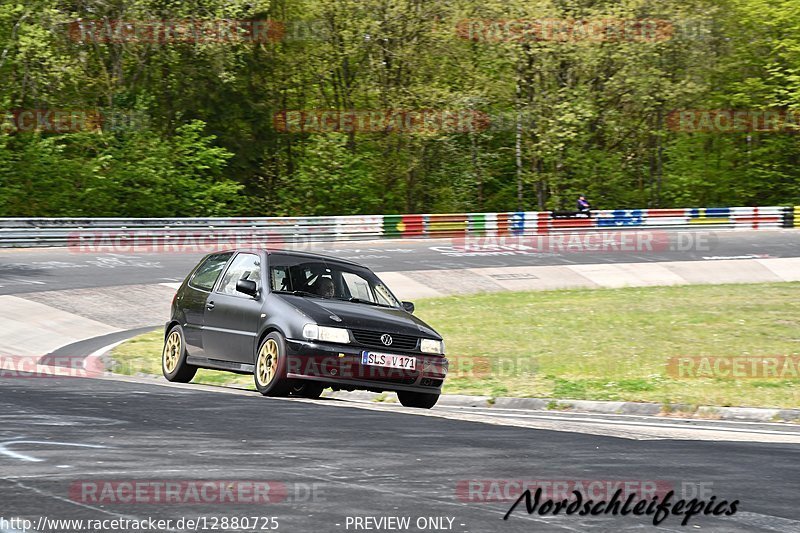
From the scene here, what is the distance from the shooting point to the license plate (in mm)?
11461

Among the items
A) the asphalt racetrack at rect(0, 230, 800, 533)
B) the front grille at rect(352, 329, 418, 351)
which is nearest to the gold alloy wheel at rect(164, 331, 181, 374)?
the asphalt racetrack at rect(0, 230, 800, 533)

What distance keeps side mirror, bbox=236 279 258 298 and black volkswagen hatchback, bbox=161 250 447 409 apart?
1 centimetres

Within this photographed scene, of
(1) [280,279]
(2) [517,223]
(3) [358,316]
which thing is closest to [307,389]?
(3) [358,316]

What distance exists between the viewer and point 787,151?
5969 cm

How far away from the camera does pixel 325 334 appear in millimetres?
11367

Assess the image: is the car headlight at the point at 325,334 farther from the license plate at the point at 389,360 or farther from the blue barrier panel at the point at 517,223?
the blue barrier panel at the point at 517,223

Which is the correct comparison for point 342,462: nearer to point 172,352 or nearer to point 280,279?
point 280,279

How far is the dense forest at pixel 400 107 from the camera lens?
1775 inches

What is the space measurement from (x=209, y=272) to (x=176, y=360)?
1.14 meters

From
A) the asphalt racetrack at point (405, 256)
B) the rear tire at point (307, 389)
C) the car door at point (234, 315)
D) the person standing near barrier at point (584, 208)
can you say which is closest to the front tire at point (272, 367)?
the rear tire at point (307, 389)

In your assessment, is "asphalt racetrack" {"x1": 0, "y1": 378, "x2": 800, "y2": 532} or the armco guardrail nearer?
"asphalt racetrack" {"x1": 0, "y1": 378, "x2": 800, "y2": 532}

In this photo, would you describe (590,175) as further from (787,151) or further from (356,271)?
(356,271)

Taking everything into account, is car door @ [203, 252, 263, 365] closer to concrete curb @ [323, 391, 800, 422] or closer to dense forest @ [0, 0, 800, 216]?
concrete curb @ [323, 391, 800, 422]

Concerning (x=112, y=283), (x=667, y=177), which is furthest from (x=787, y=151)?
(x=112, y=283)
